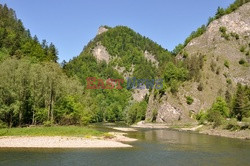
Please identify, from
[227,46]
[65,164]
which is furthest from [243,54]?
[65,164]

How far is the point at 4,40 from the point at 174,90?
234 feet

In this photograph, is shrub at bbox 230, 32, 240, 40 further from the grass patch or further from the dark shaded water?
the dark shaded water

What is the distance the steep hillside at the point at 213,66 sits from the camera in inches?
4670

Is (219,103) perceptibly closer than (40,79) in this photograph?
No

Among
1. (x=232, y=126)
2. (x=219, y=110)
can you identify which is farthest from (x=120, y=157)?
(x=219, y=110)

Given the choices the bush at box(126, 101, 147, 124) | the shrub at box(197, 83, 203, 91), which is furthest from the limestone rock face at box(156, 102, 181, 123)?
the bush at box(126, 101, 147, 124)

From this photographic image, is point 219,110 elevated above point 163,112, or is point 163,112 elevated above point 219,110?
point 219,110

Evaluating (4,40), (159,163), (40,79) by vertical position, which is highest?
(4,40)

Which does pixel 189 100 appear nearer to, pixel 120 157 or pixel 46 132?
pixel 46 132

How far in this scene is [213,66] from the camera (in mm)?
129875

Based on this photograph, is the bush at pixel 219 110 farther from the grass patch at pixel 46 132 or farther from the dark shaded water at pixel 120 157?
the dark shaded water at pixel 120 157

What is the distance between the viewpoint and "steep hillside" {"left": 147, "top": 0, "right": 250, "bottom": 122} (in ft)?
389

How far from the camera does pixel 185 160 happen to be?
32281 millimetres

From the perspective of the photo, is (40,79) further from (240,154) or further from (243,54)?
(243,54)
